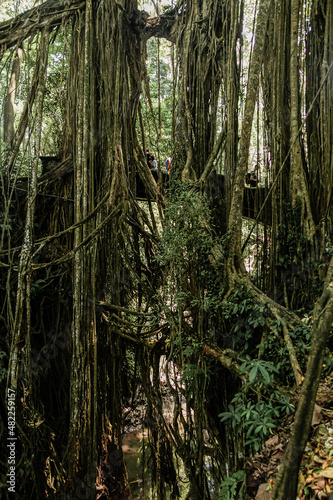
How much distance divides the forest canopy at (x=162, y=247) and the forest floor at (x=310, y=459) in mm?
345

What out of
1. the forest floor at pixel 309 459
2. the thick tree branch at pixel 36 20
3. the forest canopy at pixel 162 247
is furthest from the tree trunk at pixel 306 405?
the thick tree branch at pixel 36 20

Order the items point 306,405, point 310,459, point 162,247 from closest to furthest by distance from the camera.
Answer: point 306,405 → point 310,459 → point 162,247

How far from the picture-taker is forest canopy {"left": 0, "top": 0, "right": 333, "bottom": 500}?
286 centimetres

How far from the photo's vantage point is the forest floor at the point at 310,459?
1518 millimetres

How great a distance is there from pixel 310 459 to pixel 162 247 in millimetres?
1992

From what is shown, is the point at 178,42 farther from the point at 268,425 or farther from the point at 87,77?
the point at 268,425

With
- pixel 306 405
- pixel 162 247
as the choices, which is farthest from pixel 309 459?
pixel 162 247

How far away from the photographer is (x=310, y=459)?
1652 mm

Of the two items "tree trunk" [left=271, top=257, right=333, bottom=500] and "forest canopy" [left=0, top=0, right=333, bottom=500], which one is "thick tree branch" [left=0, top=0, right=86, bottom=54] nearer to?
"forest canopy" [left=0, top=0, right=333, bottom=500]

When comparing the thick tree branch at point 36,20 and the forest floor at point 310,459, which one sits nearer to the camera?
the forest floor at point 310,459

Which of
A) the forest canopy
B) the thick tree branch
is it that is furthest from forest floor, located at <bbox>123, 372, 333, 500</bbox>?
the thick tree branch

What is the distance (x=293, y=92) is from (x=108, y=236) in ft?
6.60

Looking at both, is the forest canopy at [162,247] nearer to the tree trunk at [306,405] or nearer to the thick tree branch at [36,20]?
the thick tree branch at [36,20]

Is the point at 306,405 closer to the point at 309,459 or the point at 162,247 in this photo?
the point at 309,459
